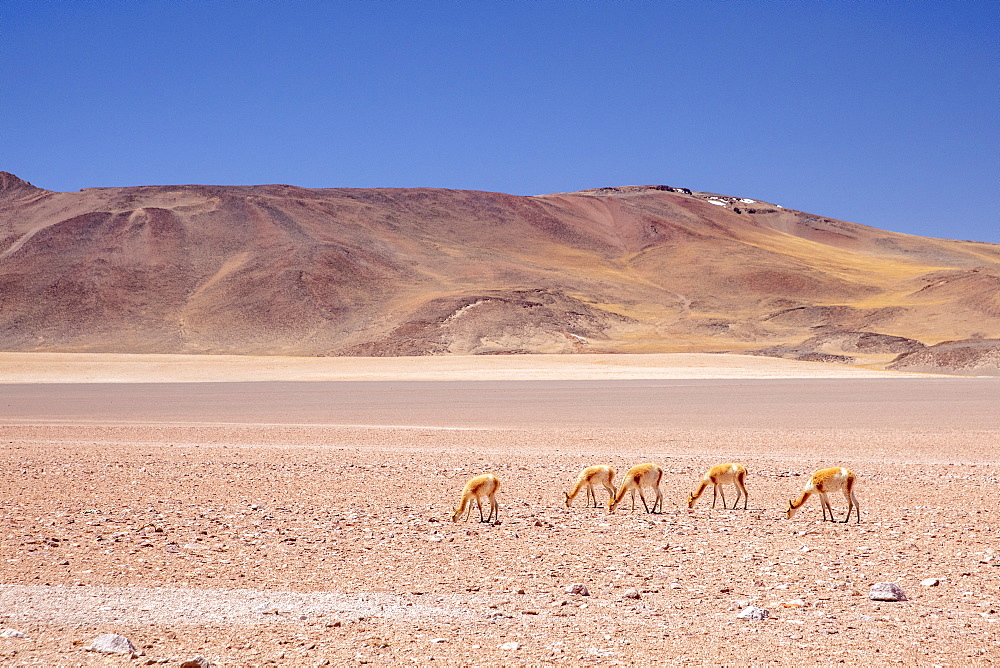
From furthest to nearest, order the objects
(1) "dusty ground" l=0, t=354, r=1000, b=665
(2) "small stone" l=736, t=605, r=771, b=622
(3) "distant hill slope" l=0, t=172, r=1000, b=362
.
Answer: (3) "distant hill slope" l=0, t=172, r=1000, b=362 < (2) "small stone" l=736, t=605, r=771, b=622 < (1) "dusty ground" l=0, t=354, r=1000, b=665

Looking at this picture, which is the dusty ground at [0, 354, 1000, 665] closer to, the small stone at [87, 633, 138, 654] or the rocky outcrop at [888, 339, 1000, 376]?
the small stone at [87, 633, 138, 654]

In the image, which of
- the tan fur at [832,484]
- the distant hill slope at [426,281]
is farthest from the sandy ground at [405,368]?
the tan fur at [832,484]

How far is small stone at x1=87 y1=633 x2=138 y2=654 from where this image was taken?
229 inches

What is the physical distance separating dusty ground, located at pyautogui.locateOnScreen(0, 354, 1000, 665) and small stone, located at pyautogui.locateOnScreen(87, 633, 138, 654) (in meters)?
0.10

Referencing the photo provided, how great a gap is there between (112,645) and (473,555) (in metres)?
3.34

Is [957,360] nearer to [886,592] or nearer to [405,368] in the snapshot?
[405,368]

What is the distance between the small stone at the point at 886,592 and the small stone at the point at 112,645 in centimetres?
490

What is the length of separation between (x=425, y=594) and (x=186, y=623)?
66.9 inches

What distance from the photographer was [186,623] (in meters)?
6.50

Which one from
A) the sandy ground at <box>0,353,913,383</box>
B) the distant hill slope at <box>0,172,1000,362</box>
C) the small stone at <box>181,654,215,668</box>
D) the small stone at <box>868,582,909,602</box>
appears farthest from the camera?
the distant hill slope at <box>0,172,1000,362</box>

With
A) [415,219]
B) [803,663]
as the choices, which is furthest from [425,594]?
[415,219]

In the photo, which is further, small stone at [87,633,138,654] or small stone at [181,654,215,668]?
small stone at [87,633,138,654]

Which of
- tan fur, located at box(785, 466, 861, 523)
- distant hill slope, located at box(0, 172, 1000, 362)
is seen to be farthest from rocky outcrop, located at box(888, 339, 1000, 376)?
tan fur, located at box(785, 466, 861, 523)

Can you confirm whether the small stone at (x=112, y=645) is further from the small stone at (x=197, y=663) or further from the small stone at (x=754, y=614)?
the small stone at (x=754, y=614)
